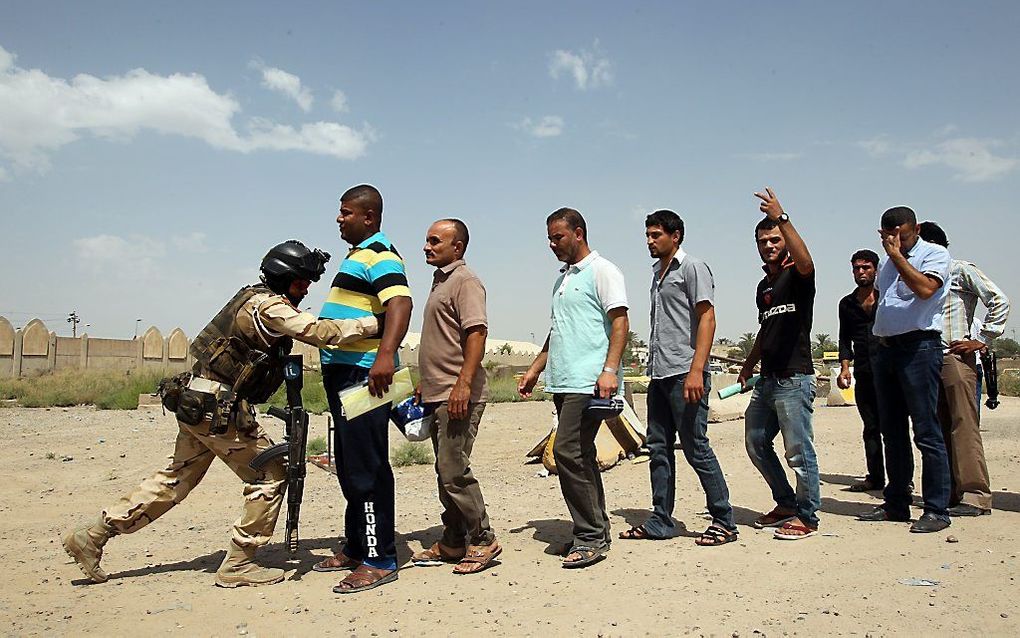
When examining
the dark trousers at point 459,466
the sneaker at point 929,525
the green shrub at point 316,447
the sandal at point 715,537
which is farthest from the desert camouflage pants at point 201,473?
the green shrub at point 316,447

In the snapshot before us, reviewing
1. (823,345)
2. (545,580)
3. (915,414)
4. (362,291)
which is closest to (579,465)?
(545,580)

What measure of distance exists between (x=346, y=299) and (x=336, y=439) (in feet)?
2.67

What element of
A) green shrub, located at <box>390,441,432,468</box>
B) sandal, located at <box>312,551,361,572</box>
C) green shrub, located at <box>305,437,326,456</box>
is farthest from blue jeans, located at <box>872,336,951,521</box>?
green shrub, located at <box>305,437,326,456</box>

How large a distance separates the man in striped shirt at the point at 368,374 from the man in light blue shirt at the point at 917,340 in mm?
3276

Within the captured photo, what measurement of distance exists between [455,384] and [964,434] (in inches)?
160

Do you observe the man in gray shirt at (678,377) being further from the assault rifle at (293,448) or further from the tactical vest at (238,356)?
the tactical vest at (238,356)

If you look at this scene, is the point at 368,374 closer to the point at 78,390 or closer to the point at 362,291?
the point at 362,291

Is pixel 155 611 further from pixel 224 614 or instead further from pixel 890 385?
pixel 890 385

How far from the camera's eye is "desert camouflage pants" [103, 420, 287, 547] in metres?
4.61

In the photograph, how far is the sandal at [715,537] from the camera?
201 inches

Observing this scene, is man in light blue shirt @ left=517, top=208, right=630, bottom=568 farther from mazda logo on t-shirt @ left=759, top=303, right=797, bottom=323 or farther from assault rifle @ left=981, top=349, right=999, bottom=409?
assault rifle @ left=981, top=349, right=999, bottom=409

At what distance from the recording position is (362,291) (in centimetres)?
464

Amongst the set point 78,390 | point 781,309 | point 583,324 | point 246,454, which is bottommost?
point 78,390

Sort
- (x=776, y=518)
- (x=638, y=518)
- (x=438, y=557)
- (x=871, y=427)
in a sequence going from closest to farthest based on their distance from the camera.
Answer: (x=438, y=557)
(x=776, y=518)
(x=638, y=518)
(x=871, y=427)
